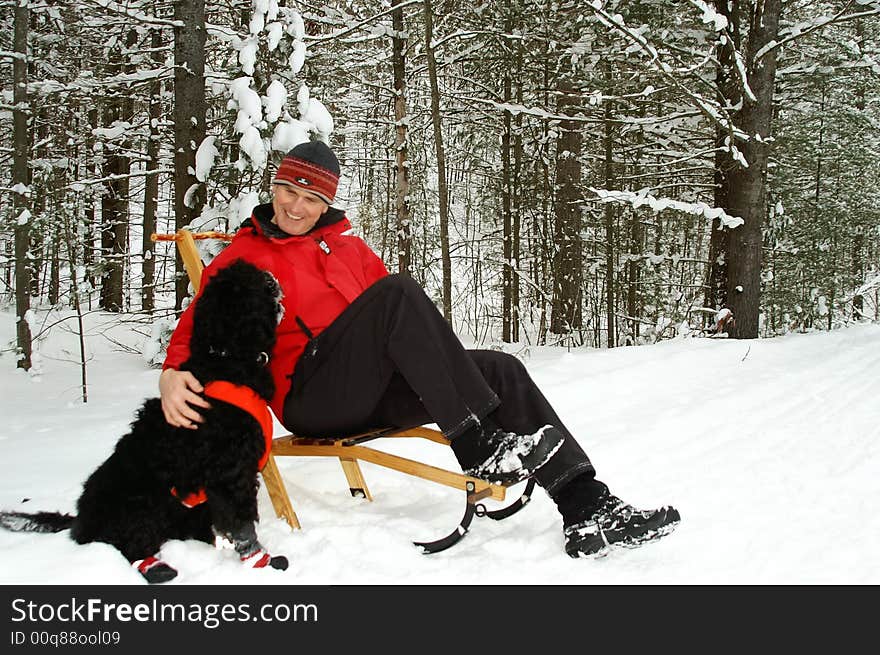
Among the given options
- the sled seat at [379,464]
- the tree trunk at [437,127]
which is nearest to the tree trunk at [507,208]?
the tree trunk at [437,127]

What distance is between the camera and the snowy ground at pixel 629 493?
227 cm

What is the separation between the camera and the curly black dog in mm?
2164

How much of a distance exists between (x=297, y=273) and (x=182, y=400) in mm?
821

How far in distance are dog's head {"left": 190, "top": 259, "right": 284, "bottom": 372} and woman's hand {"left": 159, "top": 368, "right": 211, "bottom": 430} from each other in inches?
4.6

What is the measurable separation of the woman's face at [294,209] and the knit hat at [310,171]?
1.0 inches

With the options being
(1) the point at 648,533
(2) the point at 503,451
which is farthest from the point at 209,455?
(1) the point at 648,533

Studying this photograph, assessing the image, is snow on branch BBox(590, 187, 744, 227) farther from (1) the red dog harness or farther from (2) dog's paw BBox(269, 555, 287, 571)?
(2) dog's paw BBox(269, 555, 287, 571)

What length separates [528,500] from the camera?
2793 millimetres

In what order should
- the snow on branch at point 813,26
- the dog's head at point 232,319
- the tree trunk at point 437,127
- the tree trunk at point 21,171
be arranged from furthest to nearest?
the tree trunk at point 437,127
the tree trunk at point 21,171
the snow on branch at point 813,26
the dog's head at point 232,319

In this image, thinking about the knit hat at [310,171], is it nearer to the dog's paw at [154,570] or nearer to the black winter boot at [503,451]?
the black winter boot at [503,451]

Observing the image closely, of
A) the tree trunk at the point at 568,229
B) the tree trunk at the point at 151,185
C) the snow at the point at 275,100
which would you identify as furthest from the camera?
the tree trunk at the point at 568,229

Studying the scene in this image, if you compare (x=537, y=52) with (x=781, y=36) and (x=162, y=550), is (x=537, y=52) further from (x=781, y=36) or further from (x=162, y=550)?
(x=162, y=550)

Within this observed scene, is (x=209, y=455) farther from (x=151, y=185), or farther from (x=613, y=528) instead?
(x=151, y=185)

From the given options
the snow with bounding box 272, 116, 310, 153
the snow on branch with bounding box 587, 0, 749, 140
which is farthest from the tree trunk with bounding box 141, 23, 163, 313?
the snow on branch with bounding box 587, 0, 749, 140
